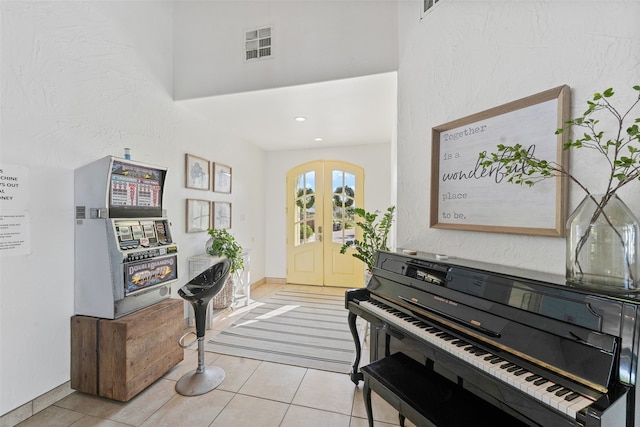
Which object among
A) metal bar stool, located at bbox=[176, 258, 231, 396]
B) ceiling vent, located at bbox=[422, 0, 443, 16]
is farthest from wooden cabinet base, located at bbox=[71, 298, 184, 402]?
ceiling vent, located at bbox=[422, 0, 443, 16]

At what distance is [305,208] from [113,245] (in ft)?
11.7

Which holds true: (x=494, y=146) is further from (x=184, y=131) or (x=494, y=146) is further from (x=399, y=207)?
(x=184, y=131)

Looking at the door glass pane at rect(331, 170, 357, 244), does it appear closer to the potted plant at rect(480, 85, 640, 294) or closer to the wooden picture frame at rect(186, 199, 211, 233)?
the wooden picture frame at rect(186, 199, 211, 233)

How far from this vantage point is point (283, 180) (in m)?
5.44

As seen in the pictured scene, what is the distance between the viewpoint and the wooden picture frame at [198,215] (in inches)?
135

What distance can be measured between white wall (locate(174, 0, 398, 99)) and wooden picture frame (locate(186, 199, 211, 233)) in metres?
1.25

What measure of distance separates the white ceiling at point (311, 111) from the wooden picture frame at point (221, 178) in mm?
558

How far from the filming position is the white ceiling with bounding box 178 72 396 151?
2854 millimetres

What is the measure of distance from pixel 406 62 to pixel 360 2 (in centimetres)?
74

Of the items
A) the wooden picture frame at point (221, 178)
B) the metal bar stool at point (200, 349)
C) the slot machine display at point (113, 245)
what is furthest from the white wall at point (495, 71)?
the wooden picture frame at point (221, 178)

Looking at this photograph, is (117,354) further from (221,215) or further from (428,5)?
(428,5)

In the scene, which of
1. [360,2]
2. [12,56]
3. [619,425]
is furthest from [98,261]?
[360,2]

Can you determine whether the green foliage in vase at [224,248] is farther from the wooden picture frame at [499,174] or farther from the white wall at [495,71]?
the wooden picture frame at [499,174]

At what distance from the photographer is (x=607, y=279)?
106 centimetres
